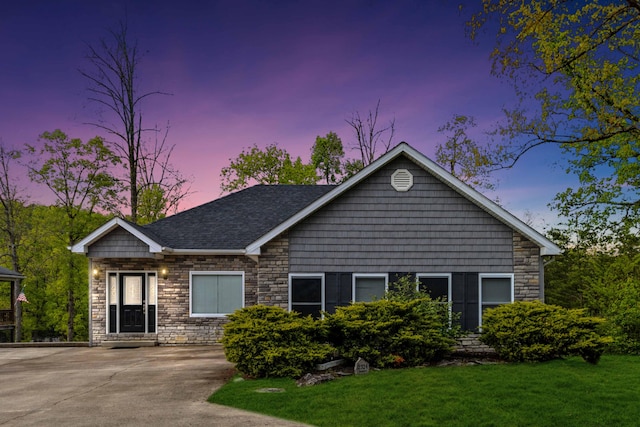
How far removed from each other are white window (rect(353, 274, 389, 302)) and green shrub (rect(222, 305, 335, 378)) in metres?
3.59

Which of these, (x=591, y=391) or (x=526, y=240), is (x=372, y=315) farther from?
(x=526, y=240)

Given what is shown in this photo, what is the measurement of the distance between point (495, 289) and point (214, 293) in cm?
883

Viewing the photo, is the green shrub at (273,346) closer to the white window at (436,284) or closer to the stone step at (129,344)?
the white window at (436,284)

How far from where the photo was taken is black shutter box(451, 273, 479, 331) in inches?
534

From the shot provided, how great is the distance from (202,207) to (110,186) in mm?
10631

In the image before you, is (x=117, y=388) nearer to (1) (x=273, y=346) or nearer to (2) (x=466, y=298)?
(1) (x=273, y=346)

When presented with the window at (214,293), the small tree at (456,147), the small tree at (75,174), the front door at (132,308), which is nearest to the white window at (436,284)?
the window at (214,293)

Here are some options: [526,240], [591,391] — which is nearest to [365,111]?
[526,240]

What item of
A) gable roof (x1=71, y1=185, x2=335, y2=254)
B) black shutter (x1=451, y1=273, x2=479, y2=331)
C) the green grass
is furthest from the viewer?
gable roof (x1=71, y1=185, x2=335, y2=254)

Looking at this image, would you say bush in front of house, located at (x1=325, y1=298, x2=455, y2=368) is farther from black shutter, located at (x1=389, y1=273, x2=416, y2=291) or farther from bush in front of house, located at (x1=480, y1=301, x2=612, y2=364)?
black shutter, located at (x1=389, y1=273, x2=416, y2=291)

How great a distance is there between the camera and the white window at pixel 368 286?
13.8 meters

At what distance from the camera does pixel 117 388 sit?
935 cm

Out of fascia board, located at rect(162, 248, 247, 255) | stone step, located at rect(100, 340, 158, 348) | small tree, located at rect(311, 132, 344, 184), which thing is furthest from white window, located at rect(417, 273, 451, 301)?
small tree, located at rect(311, 132, 344, 184)

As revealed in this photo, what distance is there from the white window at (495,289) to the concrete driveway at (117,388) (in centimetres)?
737
